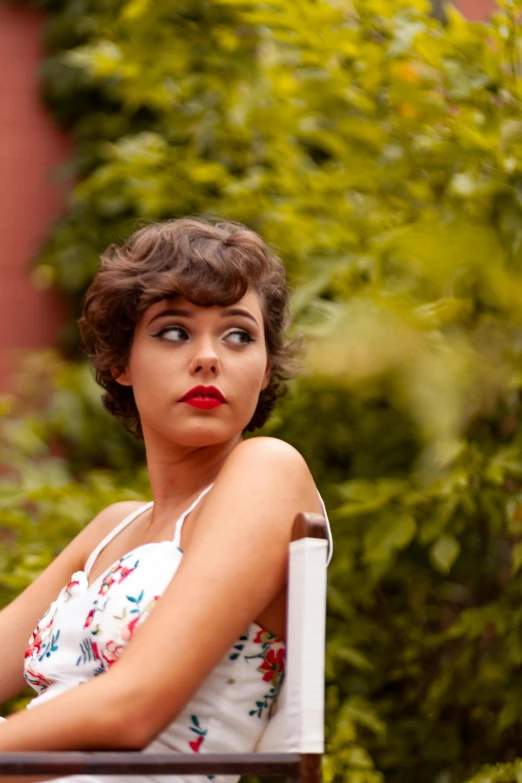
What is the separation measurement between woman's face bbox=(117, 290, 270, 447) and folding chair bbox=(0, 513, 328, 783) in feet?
0.88

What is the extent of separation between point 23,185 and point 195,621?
3.66m

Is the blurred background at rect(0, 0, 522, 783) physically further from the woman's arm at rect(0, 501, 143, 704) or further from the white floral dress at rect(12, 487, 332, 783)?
the white floral dress at rect(12, 487, 332, 783)

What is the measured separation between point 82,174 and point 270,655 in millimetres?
3494

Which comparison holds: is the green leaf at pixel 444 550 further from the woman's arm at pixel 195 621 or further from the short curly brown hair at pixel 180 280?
the woman's arm at pixel 195 621

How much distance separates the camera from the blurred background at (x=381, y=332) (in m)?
2.60

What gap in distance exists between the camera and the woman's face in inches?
62.1

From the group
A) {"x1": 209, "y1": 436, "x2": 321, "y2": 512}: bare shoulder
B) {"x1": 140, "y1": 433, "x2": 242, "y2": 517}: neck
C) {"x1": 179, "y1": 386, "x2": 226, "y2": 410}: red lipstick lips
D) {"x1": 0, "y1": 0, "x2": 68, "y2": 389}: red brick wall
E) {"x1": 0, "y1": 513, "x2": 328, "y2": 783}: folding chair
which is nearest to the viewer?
{"x1": 0, "y1": 513, "x2": 328, "y2": 783}: folding chair

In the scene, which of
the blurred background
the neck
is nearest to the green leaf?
the blurred background

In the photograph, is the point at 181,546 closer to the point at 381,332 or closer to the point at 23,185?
the point at 381,332

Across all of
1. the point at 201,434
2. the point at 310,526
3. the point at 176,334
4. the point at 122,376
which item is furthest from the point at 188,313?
the point at 310,526

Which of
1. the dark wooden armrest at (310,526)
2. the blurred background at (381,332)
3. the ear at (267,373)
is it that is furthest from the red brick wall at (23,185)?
the dark wooden armrest at (310,526)

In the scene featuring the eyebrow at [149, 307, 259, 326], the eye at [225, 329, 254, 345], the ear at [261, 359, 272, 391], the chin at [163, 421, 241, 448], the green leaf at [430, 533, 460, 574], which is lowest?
the green leaf at [430, 533, 460, 574]

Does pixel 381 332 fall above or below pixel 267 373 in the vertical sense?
below

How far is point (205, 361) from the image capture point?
156cm
